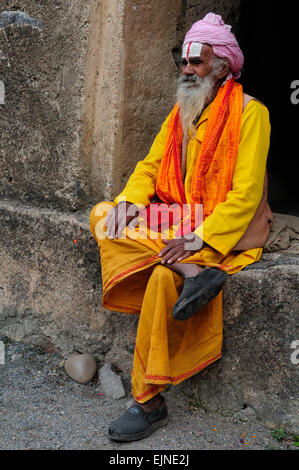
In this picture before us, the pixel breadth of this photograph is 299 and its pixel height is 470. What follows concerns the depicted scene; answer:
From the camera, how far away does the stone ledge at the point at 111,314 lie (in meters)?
2.71

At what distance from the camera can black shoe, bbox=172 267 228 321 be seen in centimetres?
252

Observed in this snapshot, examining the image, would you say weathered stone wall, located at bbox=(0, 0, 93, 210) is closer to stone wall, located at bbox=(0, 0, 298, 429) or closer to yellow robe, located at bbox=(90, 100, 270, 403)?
stone wall, located at bbox=(0, 0, 298, 429)

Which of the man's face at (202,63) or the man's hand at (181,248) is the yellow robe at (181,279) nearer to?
the man's hand at (181,248)

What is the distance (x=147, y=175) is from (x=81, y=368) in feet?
3.73

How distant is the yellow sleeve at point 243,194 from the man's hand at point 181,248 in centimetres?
4

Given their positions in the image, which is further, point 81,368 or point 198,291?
point 81,368

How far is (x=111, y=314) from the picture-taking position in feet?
11.0

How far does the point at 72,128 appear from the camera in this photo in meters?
3.44

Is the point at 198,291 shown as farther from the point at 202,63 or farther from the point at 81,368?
the point at 202,63

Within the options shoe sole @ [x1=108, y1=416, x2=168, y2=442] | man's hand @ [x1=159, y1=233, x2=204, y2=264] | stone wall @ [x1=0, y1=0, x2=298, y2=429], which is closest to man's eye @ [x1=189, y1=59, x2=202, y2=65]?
stone wall @ [x1=0, y1=0, x2=298, y2=429]

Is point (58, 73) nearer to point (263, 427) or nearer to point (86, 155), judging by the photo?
point (86, 155)

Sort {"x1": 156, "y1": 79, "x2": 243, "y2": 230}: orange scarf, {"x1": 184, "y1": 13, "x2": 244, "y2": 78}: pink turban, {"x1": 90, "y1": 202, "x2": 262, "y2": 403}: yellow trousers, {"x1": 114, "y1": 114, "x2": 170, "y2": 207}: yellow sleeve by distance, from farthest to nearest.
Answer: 1. {"x1": 114, "y1": 114, "x2": 170, "y2": 207}: yellow sleeve
2. {"x1": 184, "y1": 13, "x2": 244, "y2": 78}: pink turban
3. {"x1": 156, "y1": 79, "x2": 243, "y2": 230}: orange scarf
4. {"x1": 90, "y1": 202, "x2": 262, "y2": 403}: yellow trousers

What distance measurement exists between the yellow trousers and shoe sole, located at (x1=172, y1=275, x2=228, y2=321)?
0.14 m

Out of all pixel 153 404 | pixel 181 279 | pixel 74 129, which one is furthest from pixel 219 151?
pixel 153 404
